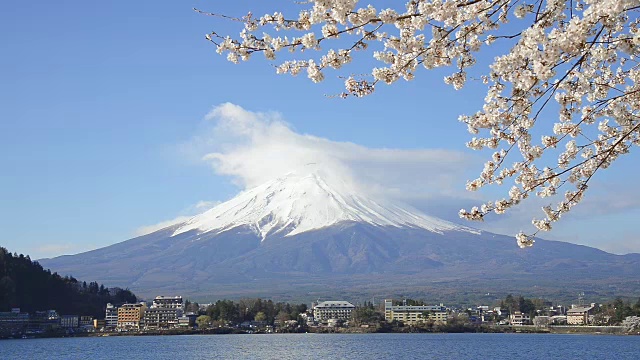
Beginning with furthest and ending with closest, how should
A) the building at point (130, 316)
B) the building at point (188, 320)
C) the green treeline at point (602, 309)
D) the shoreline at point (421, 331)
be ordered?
the building at point (188, 320) < the building at point (130, 316) < the shoreline at point (421, 331) < the green treeline at point (602, 309)

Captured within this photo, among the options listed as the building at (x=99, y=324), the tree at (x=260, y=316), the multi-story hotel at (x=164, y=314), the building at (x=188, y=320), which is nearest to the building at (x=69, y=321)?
the building at (x=99, y=324)

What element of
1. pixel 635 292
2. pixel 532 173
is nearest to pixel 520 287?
pixel 635 292

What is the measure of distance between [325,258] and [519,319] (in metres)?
69.3

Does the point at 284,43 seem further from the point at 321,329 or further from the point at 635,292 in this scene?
the point at 635,292

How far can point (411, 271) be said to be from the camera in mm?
117000

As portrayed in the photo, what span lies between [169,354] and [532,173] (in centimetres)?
2892

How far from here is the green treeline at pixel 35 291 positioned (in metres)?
46.9

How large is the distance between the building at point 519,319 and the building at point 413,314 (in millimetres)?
5126

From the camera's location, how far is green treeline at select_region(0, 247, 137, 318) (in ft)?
154

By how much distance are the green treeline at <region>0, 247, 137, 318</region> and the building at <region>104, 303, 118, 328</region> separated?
1.91 feet

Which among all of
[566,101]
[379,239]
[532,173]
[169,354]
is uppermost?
[379,239]

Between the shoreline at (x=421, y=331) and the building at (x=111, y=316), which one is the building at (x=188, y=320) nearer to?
the shoreline at (x=421, y=331)

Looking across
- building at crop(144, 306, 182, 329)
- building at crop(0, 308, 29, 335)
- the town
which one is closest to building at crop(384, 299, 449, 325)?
the town

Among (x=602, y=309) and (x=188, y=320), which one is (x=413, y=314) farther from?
(x=188, y=320)
